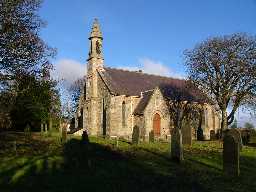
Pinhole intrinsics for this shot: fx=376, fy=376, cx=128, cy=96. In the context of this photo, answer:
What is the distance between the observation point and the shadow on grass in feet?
34.8

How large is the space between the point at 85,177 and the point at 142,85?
35.4 metres

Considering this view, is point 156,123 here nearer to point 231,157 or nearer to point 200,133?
point 200,133

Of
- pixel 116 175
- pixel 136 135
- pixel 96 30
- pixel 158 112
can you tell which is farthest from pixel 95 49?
pixel 116 175

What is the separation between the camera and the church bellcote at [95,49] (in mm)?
46041

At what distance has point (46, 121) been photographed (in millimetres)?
50375

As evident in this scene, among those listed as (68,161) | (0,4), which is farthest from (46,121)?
(68,161)

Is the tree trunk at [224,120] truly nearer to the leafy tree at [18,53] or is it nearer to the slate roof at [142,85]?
the slate roof at [142,85]

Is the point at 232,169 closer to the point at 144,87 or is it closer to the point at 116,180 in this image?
the point at 116,180

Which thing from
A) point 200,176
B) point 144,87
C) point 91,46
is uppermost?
point 91,46

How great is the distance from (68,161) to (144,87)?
31.8 meters

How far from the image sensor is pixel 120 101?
4322cm

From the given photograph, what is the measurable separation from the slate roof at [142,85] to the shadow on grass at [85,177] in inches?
1080

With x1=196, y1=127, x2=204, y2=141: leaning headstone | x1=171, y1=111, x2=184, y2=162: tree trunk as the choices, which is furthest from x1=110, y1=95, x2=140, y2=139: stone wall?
x1=171, y1=111, x2=184, y2=162: tree trunk

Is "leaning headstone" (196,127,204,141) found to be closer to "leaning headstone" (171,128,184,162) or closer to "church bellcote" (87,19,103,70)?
"church bellcote" (87,19,103,70)
